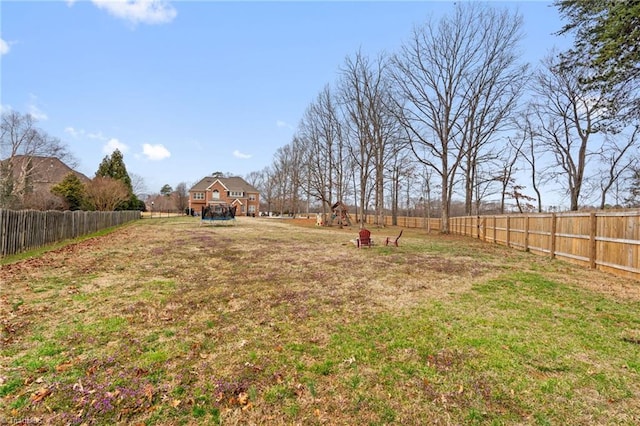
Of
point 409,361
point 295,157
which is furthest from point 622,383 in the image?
point 295,157

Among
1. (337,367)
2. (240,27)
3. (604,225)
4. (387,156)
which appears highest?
(240,27)

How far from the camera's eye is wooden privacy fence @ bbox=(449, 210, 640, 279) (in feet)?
23.4

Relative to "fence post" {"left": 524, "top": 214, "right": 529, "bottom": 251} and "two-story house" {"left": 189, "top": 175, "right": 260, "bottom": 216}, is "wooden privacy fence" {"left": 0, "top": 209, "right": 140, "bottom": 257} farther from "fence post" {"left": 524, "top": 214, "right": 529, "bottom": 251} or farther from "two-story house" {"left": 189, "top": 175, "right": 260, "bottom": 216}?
"two-story house" {"left": 189, "top": 175, "right": 260, "bottom": 216}

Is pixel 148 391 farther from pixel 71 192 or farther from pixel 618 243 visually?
pixel 71 192

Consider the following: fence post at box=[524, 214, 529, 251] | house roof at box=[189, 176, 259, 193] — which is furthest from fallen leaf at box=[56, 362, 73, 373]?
house roof at box=[189, 176, 259, 193]

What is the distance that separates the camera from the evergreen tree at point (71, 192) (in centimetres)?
3031

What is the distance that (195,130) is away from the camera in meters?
27.7

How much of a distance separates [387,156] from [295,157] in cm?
2305

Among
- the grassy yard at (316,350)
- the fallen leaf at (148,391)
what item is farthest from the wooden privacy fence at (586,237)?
the fallen leaf at (148,391)

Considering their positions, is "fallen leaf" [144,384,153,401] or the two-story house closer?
"fallen leaf" [144,384,153,401]

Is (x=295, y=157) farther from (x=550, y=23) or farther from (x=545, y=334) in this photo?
(x=545, y=334)

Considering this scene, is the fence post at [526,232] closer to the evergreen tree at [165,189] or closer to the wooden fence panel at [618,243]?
the wooden fence panel at [618,243]

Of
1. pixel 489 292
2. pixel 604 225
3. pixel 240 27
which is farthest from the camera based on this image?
pixel 240 27

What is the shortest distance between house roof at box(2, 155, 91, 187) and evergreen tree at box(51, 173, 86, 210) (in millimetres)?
2448
